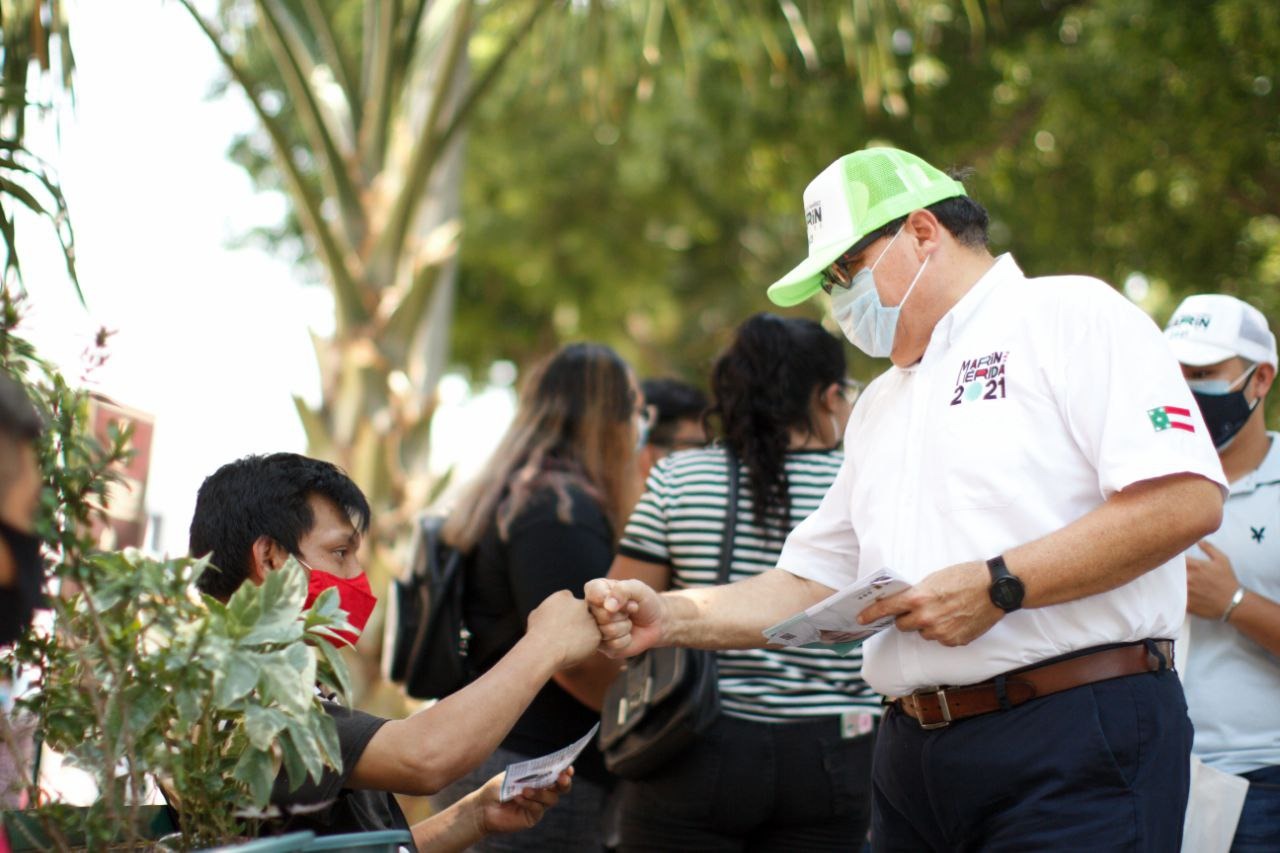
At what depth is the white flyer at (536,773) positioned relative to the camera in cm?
291

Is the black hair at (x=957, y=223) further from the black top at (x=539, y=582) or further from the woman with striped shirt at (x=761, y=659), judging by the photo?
the black top at (x=539, y=582)

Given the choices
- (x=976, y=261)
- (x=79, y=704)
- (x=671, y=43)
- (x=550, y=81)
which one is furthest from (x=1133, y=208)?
(x=79, y=704)

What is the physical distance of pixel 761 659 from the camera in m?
3.96

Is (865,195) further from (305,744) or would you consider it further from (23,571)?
(23,571)

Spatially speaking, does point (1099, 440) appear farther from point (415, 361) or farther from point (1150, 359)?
point (415, 361)

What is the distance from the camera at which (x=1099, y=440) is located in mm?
2775

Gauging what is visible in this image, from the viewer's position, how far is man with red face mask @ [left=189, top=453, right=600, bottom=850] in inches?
104

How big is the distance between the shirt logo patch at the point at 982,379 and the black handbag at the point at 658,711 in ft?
3.83


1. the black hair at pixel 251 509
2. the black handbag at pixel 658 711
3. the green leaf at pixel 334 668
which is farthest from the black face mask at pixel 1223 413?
the green leaf at pixel 334 668

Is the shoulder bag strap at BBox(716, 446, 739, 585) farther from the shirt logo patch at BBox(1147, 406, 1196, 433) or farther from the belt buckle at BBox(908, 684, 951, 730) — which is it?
the shirt logo patch at BBox(1147, 406, 1196, 433)

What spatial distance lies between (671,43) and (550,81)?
→ 2.83 m

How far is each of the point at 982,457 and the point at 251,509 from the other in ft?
4.74

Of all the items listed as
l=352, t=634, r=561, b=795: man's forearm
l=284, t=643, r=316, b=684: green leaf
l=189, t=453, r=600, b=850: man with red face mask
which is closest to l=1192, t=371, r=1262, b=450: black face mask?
l=189, t=453, r=600, b=850: man with red face mask

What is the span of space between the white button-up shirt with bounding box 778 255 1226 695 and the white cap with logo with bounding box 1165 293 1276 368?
105cm
